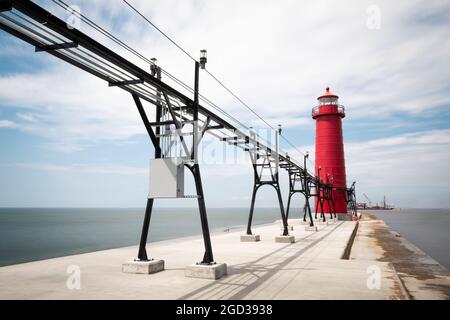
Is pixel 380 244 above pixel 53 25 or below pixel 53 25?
below

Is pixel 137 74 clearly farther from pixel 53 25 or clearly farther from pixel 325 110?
pixel 325 110

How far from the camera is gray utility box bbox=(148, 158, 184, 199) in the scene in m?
9.28

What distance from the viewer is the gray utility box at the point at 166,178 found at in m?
Result: 9.28

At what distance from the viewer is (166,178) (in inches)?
369

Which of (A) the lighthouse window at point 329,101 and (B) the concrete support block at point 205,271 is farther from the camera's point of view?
(A) the lighthouse window at point 329,101

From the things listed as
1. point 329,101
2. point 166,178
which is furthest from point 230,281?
point 329,101

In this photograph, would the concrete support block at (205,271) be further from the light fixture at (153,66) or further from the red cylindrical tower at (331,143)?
the red cylindrical tower at (331,143)

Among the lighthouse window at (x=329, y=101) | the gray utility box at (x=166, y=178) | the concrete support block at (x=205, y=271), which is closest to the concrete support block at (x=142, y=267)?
the concrete support block at (x=205, y=271)

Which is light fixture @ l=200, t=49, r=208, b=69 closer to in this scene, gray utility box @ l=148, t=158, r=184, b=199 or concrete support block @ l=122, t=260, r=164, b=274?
gray utility box @ l=148, t=158, r=184, b=199

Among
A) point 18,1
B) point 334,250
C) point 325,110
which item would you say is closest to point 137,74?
point 18,1

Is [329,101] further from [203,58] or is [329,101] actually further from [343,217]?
[203,58]
